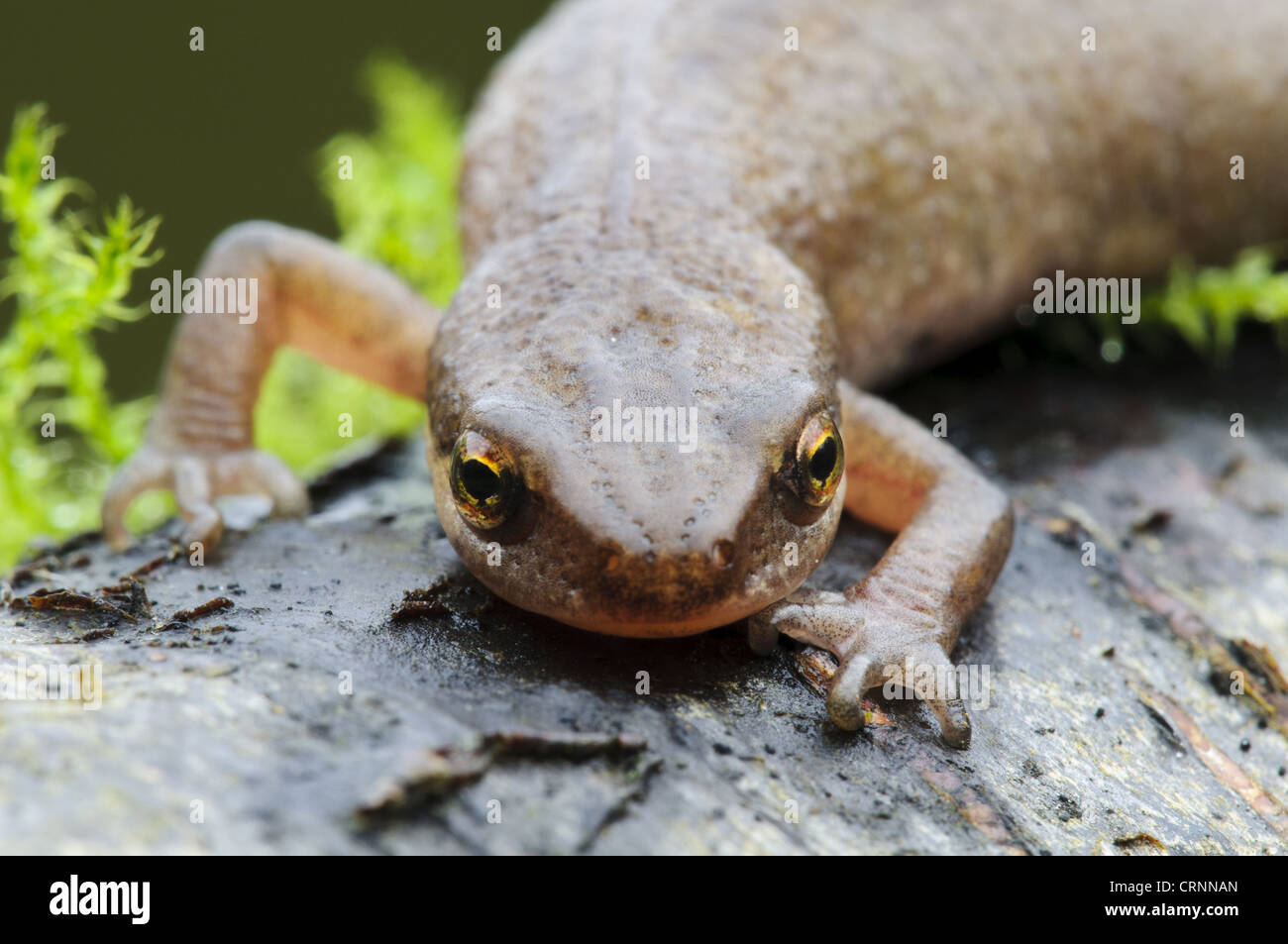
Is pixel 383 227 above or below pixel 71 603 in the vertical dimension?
above

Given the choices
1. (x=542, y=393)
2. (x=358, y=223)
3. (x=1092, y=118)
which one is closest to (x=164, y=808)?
(x=542, y=393)

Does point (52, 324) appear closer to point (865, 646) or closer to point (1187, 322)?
point (865, 646)

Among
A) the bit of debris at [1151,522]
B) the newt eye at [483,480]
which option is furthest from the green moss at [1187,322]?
the newt eye at [483,480]

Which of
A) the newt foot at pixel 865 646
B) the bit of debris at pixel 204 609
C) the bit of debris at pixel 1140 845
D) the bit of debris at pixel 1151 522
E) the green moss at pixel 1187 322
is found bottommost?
the bit of debris at pixel 1140 845

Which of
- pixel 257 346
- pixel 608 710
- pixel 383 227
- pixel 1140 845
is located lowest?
pixel 1140 845

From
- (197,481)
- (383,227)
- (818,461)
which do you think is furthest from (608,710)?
(383,227)

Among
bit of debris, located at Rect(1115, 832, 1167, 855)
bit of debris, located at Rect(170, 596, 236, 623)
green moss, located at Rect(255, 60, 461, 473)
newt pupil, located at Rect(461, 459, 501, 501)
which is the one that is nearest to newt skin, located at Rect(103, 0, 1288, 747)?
newt pupil, located at Rect(461, 459, 501, 501)

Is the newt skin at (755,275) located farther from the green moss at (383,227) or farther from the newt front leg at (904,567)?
the green moss at (383,227)
